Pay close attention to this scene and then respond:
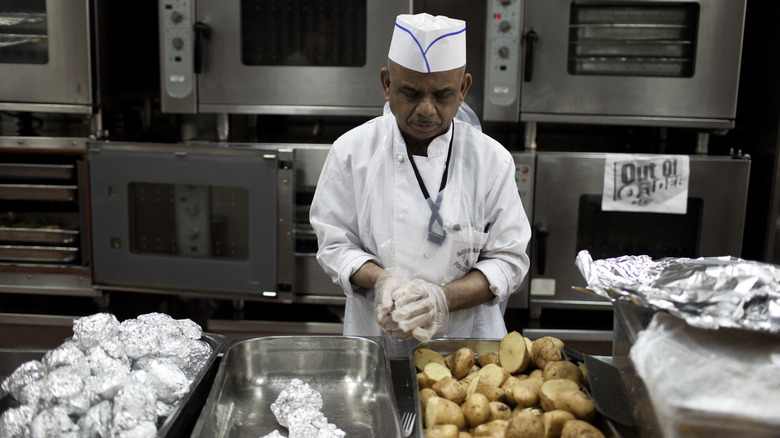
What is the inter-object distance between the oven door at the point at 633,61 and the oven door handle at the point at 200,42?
1.11 metres

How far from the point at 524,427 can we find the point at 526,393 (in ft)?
0.39

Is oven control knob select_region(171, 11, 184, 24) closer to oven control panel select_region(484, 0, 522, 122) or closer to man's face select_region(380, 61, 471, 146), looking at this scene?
oven control panel select_region(484, 0, 522, 122)

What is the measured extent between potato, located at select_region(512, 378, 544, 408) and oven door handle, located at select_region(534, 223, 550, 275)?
1.20 m

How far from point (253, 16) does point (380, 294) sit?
1367 mm

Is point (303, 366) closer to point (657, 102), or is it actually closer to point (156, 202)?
point (156, 202)

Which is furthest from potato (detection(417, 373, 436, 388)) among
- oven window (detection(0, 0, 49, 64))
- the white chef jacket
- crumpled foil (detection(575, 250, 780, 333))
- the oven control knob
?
oven window (detection(0, 0, 49, 64))

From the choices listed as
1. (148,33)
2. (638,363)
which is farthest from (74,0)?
(638,363)

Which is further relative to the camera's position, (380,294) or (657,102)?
(657,102)

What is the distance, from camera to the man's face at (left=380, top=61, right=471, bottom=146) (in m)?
1.46

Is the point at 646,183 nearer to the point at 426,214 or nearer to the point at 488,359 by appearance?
the point at 426,214

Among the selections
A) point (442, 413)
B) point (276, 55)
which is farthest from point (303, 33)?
point (442, 413)

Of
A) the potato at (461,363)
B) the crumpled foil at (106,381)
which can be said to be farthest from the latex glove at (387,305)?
the crumpled foil at (106,381)

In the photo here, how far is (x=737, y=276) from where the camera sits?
0.98 metres

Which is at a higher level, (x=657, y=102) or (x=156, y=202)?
(x=657, y=102)
